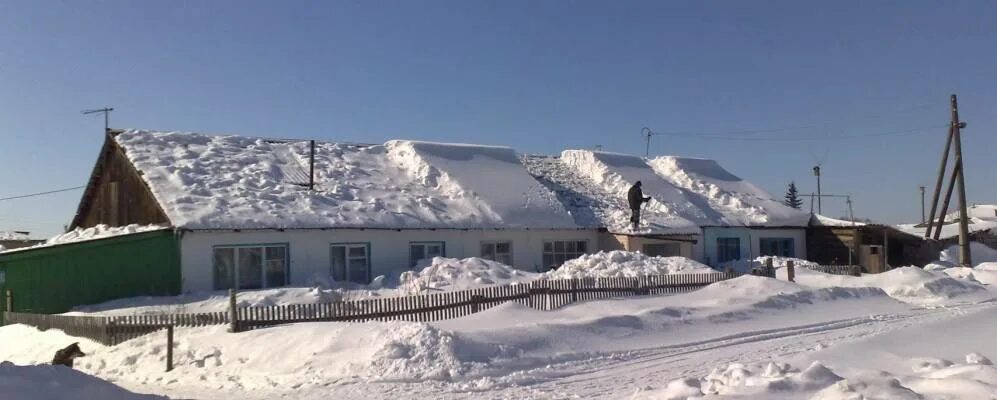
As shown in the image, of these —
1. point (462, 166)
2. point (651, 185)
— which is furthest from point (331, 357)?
point (651, 185)

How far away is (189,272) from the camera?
71.2 ft

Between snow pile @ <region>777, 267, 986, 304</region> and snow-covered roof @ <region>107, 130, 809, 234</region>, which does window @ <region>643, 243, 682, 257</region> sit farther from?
snow pile @ <region>777, 267, 986, 304</region>

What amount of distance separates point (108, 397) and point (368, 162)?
2341cm

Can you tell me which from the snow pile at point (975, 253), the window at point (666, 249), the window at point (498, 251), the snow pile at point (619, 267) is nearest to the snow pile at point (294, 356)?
the snow pile at point (619, 267)

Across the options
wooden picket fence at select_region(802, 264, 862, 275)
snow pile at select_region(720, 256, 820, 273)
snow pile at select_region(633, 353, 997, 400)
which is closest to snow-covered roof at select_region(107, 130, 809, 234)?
snow pile at select_region(720, 256, 820, 273)

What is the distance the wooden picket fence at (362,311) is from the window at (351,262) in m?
7.86

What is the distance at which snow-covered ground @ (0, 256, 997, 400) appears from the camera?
938 cm

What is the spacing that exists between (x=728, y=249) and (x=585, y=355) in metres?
22.7

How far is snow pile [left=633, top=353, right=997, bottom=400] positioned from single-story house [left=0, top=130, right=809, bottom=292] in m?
15.6

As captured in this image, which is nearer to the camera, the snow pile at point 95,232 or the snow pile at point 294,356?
the snow pile at point 294,356

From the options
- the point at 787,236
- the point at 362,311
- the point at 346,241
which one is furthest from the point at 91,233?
the point at 787,236

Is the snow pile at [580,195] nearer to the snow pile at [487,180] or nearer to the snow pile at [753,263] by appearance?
the snow pile at [487,180]

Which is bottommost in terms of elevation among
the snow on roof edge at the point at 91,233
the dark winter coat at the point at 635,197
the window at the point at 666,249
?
the window at the point at 666,249

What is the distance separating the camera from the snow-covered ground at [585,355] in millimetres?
9375
